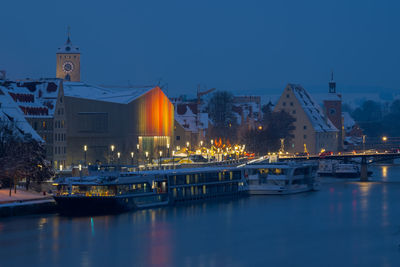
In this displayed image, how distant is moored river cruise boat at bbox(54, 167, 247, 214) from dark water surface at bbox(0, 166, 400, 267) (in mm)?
1501

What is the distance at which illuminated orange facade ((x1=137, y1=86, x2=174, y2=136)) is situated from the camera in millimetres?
120938

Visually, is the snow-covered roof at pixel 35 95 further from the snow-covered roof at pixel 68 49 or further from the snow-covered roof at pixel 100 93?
the snow-covered roof at pixel 68 49

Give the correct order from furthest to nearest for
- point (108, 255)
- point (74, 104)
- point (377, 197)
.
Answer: point (74, 104)
point (377, 197)
point (108, 255)

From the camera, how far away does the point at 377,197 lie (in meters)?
88.9

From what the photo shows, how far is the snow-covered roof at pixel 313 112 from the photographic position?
6419 inches

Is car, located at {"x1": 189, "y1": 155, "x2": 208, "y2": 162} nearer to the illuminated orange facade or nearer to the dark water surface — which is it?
the illuminated orange facade

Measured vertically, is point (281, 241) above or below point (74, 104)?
below

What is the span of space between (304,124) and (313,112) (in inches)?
194

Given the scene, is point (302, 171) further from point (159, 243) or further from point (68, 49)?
point (68, 49)

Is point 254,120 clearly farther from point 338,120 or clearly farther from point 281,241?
point 281,241

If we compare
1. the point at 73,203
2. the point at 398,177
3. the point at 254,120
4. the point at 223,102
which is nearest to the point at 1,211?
the point at 73,203

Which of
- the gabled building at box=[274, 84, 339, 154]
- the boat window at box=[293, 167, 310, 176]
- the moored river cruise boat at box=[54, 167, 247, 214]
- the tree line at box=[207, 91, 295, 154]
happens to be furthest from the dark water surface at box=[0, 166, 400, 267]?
the gabled building at box=[274, 84, 339, 154]

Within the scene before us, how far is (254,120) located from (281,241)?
10625 cm

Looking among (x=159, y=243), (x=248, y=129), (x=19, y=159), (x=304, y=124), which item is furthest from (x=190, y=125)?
(x=159, y=243)
